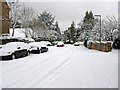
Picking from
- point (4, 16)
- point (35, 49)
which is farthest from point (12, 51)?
point (4, 16)

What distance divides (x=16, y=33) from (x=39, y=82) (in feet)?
164

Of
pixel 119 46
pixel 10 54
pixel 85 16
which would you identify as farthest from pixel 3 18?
pixel 85 16

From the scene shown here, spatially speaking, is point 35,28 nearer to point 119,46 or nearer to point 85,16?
point 119,46

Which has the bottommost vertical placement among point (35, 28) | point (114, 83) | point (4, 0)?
point (114, 83)

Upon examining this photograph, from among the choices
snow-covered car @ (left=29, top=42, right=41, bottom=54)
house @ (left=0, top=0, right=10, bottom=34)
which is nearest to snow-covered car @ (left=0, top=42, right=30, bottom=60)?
snow-covered car @ (left=29, top=42, right=41, bottom=54)

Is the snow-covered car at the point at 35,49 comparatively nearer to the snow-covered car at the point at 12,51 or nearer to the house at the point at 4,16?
the snow-covered car at the point at 12,51

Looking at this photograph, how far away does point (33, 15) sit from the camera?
198 feet

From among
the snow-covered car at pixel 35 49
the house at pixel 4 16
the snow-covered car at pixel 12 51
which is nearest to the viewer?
the snow-covered car at pixel 12 51

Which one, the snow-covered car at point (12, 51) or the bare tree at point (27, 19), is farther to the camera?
the bare tree at point (27, 19)

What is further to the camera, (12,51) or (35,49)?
(35,49)

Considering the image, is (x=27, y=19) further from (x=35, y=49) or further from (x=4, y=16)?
(x=35, y=49)

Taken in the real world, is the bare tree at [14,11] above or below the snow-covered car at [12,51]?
above

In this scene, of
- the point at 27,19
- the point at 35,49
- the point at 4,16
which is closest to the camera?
the point at 35,49

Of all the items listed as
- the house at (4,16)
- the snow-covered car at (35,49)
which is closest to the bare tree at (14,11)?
the house at (4,16)
